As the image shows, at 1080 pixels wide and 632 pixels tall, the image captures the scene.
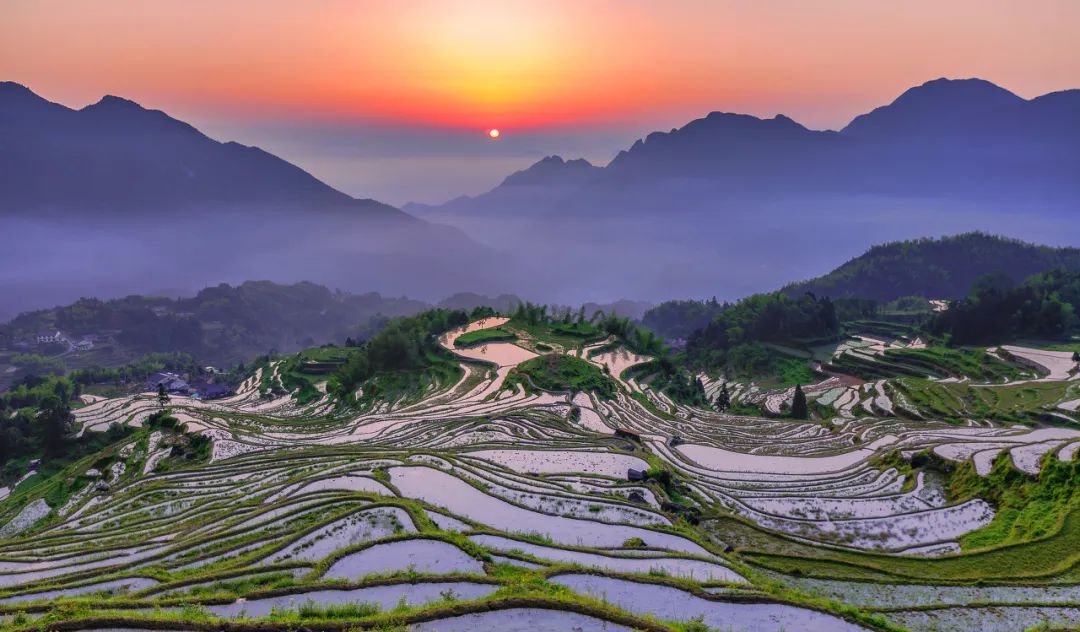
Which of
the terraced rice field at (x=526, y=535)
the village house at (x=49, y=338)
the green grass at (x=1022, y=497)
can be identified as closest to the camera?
the terraced rice field at (x=526, y=535)

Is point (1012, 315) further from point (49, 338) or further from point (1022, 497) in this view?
point (49, 338)

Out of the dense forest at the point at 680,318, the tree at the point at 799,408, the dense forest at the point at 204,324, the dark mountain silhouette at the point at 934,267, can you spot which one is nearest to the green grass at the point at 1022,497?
the tree at the point at 799,408

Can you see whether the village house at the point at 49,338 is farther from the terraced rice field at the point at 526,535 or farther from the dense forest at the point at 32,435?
the terraced rice field at the point at 526,535

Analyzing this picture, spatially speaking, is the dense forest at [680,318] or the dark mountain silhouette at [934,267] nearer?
the dark mountain silhouette at [934,267]

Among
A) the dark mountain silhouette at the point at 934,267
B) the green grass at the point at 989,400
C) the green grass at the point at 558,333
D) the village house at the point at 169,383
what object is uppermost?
the dark mountain silhouette at the point at 934,267

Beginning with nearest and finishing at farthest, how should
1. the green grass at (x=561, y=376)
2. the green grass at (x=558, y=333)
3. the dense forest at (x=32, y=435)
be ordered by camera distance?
1. the green grass at (x=561, y=376)
2. the dense forest at (x=32, y=435)
3. the green grass at (x=558, y=333)

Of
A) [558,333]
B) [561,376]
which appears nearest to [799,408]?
[561,376]

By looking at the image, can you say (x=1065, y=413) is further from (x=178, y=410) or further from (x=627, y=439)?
(x=178, y=410)

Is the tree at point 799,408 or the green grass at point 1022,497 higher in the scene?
the green grass at point 1022,497
